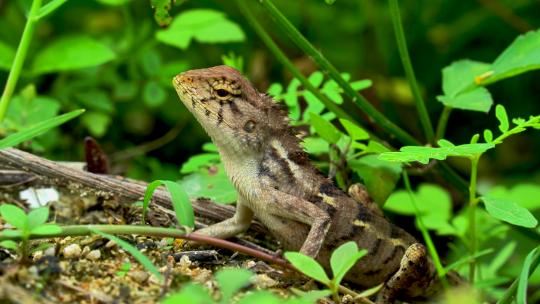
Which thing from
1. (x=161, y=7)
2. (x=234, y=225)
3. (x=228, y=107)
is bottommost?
(x=234, y=225)

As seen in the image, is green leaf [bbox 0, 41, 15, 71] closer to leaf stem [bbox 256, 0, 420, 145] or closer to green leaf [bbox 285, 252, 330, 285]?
leaf stem [bbox 256, 0, 420, 145]

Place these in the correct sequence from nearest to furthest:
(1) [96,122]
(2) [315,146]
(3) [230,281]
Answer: (3) [230,281]
(2) [315,146]
(1) [96,122]

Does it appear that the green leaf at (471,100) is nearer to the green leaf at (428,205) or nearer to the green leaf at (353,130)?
the green leaf at (353,130)

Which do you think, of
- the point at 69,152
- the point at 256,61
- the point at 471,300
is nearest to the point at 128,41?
the point at 69,152

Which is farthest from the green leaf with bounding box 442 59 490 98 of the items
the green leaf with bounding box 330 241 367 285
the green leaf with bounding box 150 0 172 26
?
the green leaf with bounding box 330 241 367 285

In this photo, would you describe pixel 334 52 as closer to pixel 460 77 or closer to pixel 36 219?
pixel 460 77

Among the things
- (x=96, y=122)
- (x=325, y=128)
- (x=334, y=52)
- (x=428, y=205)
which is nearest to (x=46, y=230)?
(x=325, y=128)
